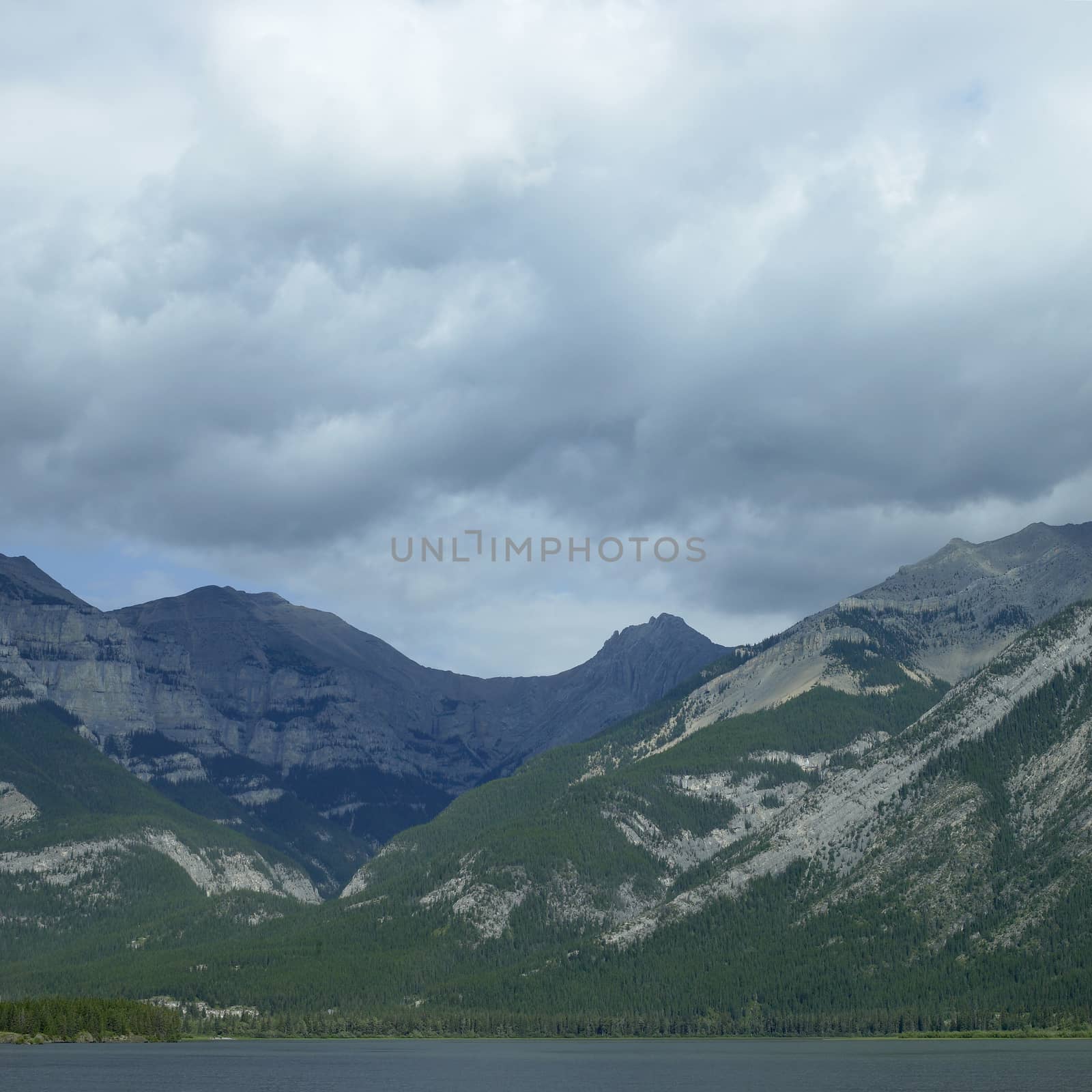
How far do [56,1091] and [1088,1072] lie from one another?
13621 centimetres

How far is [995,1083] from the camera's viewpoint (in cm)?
19012

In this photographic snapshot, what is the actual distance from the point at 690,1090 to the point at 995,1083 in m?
39.0

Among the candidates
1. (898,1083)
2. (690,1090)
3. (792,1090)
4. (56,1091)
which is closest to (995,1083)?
(898,1083)

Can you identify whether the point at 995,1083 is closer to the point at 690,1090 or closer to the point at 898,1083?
the point at 898,1083

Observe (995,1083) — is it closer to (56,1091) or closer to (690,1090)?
(690,1090)

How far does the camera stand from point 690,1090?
198625 millimetres

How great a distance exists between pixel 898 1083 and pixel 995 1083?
12684 mm

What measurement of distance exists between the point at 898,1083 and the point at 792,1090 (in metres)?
14.4

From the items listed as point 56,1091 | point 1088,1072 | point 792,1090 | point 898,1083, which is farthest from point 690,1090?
point 56,1091

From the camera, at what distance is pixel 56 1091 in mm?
199625

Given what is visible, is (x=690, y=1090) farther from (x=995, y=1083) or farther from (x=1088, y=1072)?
(x=1088, y=1072)

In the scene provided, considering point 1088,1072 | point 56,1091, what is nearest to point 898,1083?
point 1088,1072

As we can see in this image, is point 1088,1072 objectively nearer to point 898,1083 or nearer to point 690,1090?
point 898,1083

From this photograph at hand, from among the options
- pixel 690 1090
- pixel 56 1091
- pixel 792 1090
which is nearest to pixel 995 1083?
pixel 792 1090
